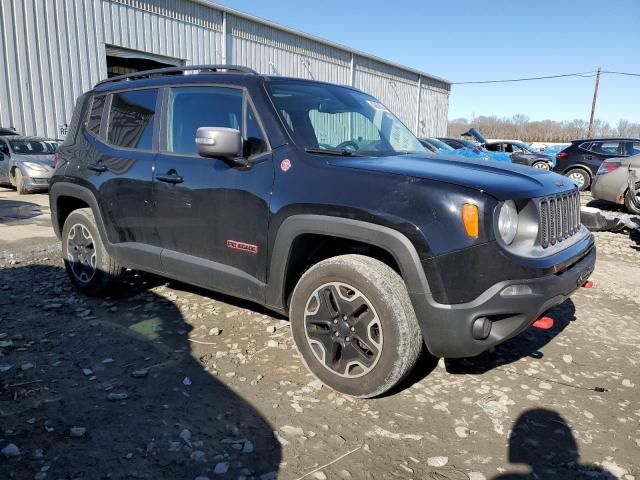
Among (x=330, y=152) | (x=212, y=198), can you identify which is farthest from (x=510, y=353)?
(x=212, y=198)

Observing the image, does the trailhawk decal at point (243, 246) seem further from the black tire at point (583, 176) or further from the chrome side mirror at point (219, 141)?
the black tire at point (583, 176)

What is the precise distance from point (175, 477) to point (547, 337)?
3.03 m

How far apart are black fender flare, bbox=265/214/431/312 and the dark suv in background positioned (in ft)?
44.8

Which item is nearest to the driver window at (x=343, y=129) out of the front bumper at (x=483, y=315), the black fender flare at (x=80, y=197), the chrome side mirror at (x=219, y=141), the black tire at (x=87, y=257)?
the chrome side mirror at (x=219, y=141)

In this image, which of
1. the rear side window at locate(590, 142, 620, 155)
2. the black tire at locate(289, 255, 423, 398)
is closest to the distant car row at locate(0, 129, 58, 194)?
the black tire at locate(289, 255, 423, 398)

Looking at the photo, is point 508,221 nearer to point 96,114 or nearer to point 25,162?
point 96,114

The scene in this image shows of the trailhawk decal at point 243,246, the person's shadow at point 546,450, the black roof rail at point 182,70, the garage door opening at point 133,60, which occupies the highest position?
the garage door opening at point 133,60

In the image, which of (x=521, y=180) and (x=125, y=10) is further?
(x=125, y=10)

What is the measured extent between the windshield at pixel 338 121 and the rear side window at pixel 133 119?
3.89ft

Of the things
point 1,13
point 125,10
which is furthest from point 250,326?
point 125,10

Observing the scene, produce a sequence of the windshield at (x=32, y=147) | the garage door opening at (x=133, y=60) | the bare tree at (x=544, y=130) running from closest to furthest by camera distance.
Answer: the windshield at (x=32, y=147) → the garage door opening at (x=133, y=60) → the bare tree at (x=544, y=130)

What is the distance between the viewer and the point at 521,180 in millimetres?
2770

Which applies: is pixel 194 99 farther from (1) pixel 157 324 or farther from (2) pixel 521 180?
(2) pixel 521 180

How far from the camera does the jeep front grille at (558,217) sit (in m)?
2.73
